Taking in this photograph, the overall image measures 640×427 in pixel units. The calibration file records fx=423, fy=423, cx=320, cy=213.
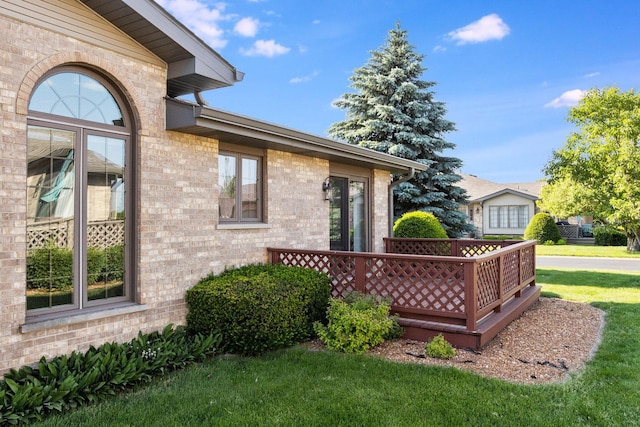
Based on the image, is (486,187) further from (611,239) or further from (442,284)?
(442,284)

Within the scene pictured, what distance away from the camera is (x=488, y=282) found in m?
6.38

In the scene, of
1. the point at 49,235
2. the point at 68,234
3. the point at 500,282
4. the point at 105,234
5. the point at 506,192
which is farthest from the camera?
the point at 506,192

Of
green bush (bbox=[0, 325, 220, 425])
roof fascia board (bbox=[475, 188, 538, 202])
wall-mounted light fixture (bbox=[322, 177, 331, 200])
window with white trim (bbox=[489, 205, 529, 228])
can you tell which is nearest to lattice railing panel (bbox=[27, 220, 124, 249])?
green bush (bbox=[0, 325, 220, 425])

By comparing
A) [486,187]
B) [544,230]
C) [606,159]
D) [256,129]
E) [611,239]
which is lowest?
[611,239]

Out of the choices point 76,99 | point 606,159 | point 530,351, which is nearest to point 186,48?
point 76,99

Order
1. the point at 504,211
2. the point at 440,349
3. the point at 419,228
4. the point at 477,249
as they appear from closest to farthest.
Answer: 1. the point at 440,349
2. the point at 477,249
3. the point at 419,228
4. the point at 504,211

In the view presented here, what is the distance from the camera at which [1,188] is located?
411 cm

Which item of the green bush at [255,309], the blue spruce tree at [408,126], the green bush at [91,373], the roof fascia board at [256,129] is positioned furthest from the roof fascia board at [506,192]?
the green bush at [91,373]

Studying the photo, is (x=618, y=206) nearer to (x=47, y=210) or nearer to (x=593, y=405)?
(x=593, y=405)

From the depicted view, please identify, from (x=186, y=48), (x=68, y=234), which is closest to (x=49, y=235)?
(x=68, y=234)

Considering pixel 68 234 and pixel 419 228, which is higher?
pixel 68 234

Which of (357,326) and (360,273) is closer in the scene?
(357,326)

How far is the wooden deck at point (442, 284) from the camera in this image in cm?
575

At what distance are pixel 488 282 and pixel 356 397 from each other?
10.6ft
